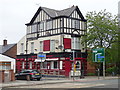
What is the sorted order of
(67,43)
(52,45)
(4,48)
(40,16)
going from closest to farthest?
(67,43)
(52,45)
(40,16)
(4,48)

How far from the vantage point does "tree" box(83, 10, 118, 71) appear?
120 feet

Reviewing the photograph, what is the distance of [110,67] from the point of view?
152 feet

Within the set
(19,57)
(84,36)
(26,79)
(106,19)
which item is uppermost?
(106,19)

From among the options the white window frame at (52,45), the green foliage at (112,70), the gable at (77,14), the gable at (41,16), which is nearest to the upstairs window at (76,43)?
the white window frame at (52,45)

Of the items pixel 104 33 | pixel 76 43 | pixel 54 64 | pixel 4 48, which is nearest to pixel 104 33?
pixel 104 33

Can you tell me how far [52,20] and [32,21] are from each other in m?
5.96

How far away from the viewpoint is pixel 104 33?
37.1 m

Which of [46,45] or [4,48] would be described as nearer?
[46,45]

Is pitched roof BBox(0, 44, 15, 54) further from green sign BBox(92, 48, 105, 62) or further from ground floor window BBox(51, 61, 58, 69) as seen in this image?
green sign BBox(92, 48, 105, 62)

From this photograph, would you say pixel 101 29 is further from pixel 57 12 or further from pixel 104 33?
pixel 57 12

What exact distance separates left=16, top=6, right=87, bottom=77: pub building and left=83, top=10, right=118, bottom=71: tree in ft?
6.69

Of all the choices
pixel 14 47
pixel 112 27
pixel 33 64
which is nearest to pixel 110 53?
pixel 112 27

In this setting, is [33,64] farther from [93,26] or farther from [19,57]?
[93,26]

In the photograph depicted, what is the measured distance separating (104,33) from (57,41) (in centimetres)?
771
